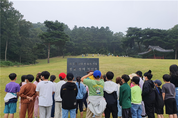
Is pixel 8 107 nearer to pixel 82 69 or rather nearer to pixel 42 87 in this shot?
pixel 42 87

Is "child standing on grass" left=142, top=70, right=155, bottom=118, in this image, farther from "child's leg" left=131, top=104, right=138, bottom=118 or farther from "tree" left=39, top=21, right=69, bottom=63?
"tree" left=39, top=21, right=69, bottom=63

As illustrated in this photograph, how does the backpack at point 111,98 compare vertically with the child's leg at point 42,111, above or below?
above

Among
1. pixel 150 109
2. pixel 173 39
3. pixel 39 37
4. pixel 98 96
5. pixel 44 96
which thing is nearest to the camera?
pixel 98 96

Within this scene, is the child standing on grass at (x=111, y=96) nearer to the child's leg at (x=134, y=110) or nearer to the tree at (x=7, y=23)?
the child's leg at (x=134, y=110)

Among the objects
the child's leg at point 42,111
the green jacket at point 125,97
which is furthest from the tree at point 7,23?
the green jacket at point 125,97

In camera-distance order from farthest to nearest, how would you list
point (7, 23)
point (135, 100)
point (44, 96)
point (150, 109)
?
point (7, 23) < point (150, 109) < point (135, 100) < point (44, 96)

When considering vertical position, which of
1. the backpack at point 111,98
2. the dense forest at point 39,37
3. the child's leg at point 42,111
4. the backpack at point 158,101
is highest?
the dense forest at point 39,37

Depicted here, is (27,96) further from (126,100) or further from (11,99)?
(126,100)

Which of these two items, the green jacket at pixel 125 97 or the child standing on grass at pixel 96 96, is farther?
the green jacket at pixel 125 97

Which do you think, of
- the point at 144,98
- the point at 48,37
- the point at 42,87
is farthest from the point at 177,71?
the point at 48,37

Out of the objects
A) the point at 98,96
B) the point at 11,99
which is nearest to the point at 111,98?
the point at 98,96

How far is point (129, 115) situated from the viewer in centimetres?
309

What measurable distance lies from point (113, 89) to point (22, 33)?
35193mm

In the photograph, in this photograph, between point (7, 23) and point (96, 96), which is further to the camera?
point (7, 23)
